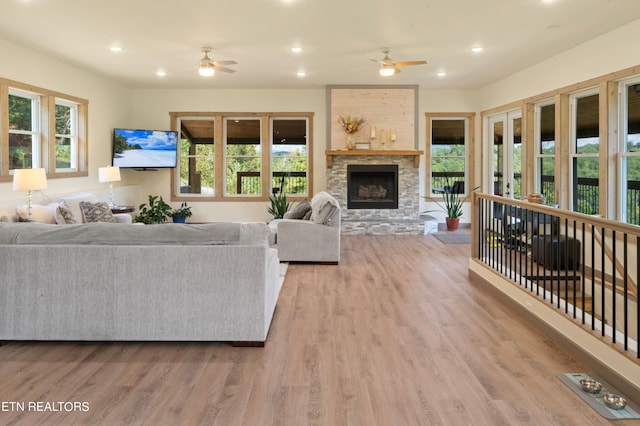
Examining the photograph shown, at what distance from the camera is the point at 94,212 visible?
6805 mm

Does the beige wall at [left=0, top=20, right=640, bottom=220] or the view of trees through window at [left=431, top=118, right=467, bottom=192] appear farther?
the view of trees through window at [left=431, top=118, right=467, bottom=192]

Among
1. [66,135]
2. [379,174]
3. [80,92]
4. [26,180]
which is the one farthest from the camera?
[379,174]

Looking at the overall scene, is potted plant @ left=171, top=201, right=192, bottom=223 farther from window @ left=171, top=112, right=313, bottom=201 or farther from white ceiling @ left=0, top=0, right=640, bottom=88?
white ceiling @ left=0, top=0, right=640, bottom=88

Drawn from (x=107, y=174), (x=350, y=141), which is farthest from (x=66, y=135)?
(x=350, y=141)

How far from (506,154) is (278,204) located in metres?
4.44

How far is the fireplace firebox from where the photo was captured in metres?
9.78

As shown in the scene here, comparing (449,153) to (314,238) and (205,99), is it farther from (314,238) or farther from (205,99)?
(205,99)

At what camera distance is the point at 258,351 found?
11.3 ft

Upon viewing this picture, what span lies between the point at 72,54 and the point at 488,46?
5.77 meters

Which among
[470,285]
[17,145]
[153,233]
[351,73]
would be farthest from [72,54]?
[470,285]

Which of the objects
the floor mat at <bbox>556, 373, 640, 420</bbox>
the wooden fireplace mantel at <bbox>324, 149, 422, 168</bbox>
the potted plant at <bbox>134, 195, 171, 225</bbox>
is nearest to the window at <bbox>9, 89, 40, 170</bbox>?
the potted plant at <bbox>134, 195, 171, 225</bbox>

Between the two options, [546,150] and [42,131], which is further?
[546,150]

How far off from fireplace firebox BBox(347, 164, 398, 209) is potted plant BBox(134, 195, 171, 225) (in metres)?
3.67
